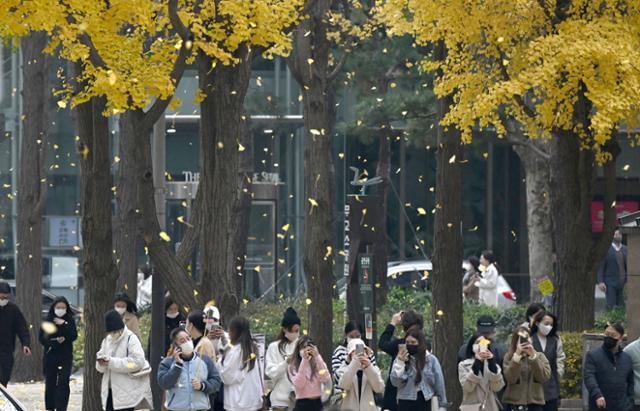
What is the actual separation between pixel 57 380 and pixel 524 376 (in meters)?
6.46

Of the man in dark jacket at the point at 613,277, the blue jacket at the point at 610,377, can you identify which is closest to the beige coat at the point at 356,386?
the blue jacket at the point at 610,377

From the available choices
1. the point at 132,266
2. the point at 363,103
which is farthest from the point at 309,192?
the point at 363,103

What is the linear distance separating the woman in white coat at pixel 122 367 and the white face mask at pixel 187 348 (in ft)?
5.38

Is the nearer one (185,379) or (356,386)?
(185,379)

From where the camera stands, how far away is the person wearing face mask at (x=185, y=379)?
15031mm

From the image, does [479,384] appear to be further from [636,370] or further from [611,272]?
[611,272]

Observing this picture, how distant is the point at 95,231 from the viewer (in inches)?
752

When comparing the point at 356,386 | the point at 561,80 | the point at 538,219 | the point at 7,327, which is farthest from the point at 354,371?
the point at 538,219

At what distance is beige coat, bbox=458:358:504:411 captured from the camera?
16.1 meters

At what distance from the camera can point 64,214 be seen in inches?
1697

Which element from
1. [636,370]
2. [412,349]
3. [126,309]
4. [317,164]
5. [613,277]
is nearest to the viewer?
[412,349]

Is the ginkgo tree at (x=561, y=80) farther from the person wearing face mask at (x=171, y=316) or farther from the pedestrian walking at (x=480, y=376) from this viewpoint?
the person wearing face mask at (x=171, y=316)

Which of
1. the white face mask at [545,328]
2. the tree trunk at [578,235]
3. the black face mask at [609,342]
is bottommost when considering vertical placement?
the black face mask at [609,342]

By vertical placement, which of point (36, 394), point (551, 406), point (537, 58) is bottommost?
point (36, 394)
